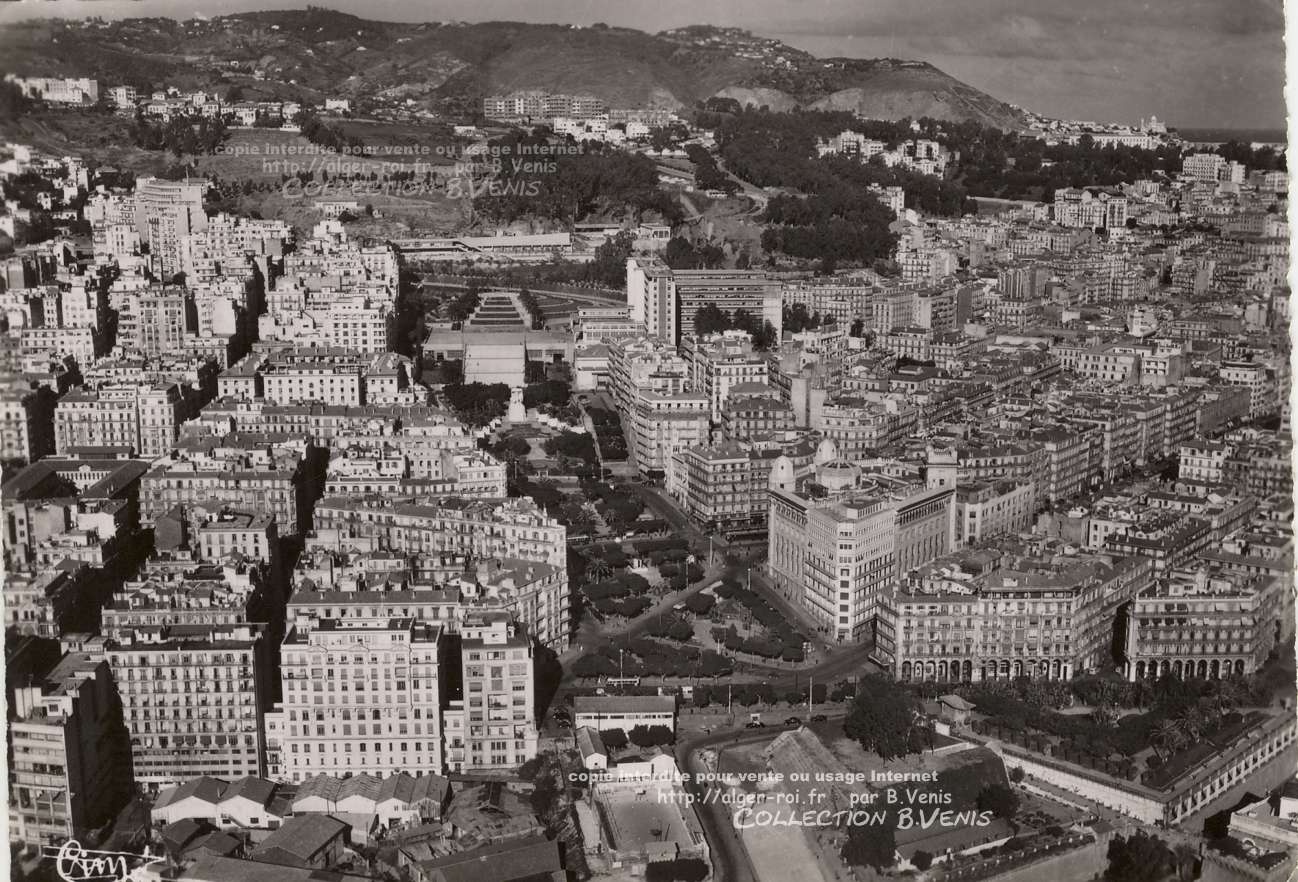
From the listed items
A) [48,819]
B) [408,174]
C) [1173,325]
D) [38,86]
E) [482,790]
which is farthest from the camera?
[408,174]

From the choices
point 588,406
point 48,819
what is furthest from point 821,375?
point 48,819

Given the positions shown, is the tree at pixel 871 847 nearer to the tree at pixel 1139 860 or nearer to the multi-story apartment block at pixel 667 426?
the tree at pixel 1139 860

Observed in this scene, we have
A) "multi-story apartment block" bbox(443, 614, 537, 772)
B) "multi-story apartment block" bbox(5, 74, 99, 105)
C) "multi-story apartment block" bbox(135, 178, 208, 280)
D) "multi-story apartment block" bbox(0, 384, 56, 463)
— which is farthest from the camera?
"multi-story apartment block" bbox(135, 178, 208, 280)

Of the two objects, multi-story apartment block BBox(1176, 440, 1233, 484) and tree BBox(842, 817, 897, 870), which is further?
multi-story apartment block BBox(1176, 440, 1233, 484)

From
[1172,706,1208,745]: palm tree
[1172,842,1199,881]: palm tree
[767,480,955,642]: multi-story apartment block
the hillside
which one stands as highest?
the hillside

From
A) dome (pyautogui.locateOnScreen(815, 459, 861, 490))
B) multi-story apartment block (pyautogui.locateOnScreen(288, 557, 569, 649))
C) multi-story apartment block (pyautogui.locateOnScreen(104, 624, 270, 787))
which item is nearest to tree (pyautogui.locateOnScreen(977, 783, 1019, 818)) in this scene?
multi-story apartment block (pyautogui.locateOnScreen(288, 557, 569, 649))

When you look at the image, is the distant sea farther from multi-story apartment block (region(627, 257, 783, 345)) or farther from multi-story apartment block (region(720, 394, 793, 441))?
multi-story apartment block (region(627, 257, 783, 345))

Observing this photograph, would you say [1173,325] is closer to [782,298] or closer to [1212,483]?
[782,298]

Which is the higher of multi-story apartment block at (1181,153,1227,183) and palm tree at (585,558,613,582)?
multi-story apartment block at (1181,153,1227,183)
